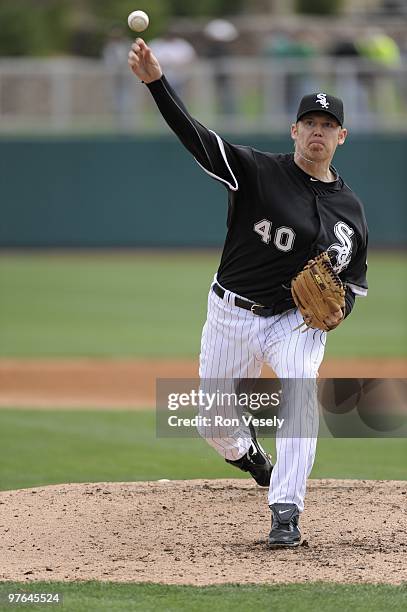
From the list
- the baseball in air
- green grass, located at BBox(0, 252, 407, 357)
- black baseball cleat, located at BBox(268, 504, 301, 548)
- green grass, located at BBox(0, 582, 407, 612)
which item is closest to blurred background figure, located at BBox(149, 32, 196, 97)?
green grass, located at BBox(0, 252, 407, 357)

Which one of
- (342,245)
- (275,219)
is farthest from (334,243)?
(275,219)

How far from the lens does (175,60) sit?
21.1m

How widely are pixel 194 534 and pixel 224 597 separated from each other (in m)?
0.91

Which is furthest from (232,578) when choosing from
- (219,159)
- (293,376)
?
(219,159)

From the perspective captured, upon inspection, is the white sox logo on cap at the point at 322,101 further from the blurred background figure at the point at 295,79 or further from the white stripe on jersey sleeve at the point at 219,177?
the blurred background figure at the point at 295,79

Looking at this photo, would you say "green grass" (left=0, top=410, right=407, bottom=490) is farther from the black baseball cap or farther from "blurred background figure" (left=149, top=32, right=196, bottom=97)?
"blurred background figure" (left=149, top=32, right=196, bottom=97)

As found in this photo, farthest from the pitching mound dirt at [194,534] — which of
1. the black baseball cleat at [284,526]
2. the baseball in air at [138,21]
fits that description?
the baseball in air at [138,21]

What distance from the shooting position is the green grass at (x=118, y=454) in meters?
6.58

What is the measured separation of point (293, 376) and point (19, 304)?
1211 cm

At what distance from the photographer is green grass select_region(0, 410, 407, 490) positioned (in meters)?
6.58

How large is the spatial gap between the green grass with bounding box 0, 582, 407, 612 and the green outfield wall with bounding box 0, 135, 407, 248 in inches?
670

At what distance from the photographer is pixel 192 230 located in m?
21.2

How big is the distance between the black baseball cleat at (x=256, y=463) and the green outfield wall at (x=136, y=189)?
15511 millimetres

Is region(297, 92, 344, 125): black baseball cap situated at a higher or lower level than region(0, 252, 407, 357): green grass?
higher
